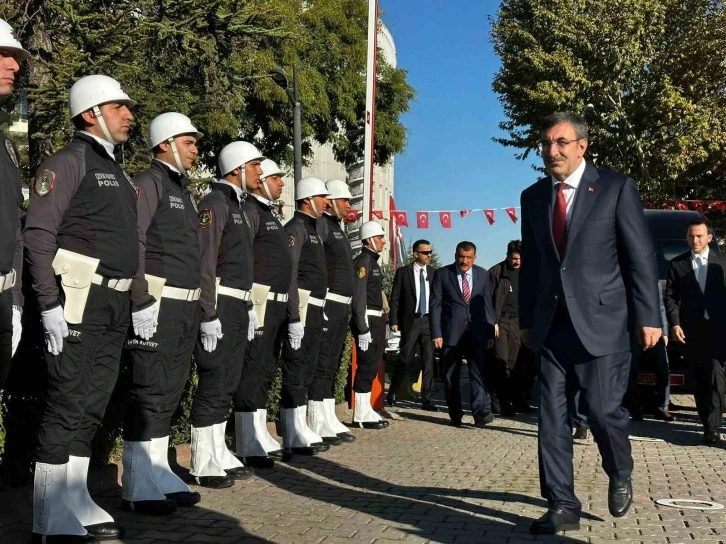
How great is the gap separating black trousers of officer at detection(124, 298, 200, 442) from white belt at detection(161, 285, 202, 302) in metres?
0.02

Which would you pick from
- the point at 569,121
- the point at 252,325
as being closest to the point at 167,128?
the point at 252,325

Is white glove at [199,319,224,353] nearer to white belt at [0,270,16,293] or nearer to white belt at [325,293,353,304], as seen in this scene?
white belt at [0,270,16,293]

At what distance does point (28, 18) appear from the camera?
1505 centimetres

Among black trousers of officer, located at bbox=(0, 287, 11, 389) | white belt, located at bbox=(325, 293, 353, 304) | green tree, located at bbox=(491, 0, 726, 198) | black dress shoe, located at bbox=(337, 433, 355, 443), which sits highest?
green tree, located at bbox=(491, 0, 726, 198)

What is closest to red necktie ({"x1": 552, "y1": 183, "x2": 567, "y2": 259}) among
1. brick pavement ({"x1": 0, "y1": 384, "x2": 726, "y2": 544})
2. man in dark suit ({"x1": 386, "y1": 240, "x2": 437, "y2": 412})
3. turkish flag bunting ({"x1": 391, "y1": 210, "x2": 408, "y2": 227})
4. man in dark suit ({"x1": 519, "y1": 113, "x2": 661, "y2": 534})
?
man in dark suit ({"x1": 519, "y1": 113, "x2": 661, "y2": 534})

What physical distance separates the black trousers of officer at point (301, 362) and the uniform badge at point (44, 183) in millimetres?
4049

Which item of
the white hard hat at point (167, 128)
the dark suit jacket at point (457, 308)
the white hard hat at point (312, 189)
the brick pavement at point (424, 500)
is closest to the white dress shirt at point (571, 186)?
the brick pavement at point (424, 500)

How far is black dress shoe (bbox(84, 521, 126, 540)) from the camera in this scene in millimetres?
5895

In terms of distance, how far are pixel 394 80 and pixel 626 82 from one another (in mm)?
9053

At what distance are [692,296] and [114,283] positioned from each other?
24.3 feet

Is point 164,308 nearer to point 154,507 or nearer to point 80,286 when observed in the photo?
point 80,286

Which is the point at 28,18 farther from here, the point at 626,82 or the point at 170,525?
the point at 626,82

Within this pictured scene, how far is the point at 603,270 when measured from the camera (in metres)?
6.37

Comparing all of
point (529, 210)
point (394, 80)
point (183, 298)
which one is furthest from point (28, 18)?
point (394, 80)
